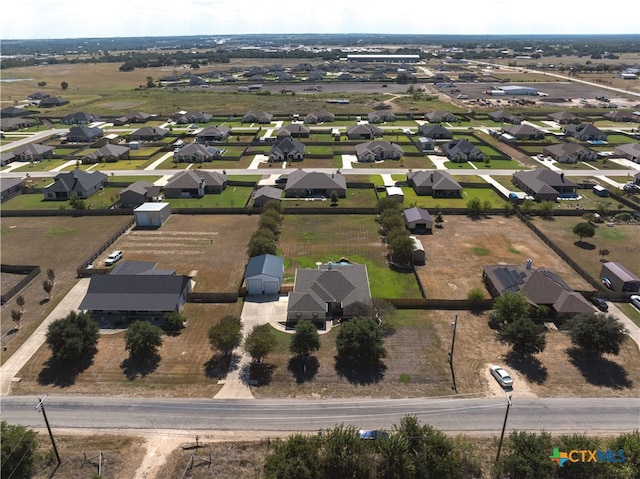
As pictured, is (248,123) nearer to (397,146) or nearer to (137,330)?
(397,146)

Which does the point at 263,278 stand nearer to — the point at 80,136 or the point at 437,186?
the point at 437,186

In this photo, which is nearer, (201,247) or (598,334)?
(598,334)

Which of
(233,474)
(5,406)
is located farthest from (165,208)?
(233,474)

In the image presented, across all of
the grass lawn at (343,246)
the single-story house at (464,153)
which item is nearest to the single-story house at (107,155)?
the grass lawn at (343,246)

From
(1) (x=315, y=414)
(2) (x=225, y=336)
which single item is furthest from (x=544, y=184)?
(2) (x=225, y=336)

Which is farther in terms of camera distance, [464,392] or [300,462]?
[464,392]

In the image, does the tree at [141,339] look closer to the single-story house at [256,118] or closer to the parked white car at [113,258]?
Result: the parked white car at [113,258]

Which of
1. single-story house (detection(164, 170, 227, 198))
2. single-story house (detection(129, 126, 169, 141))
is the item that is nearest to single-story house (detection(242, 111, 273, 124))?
single-story house (detection(129, 126, 169, 141))
